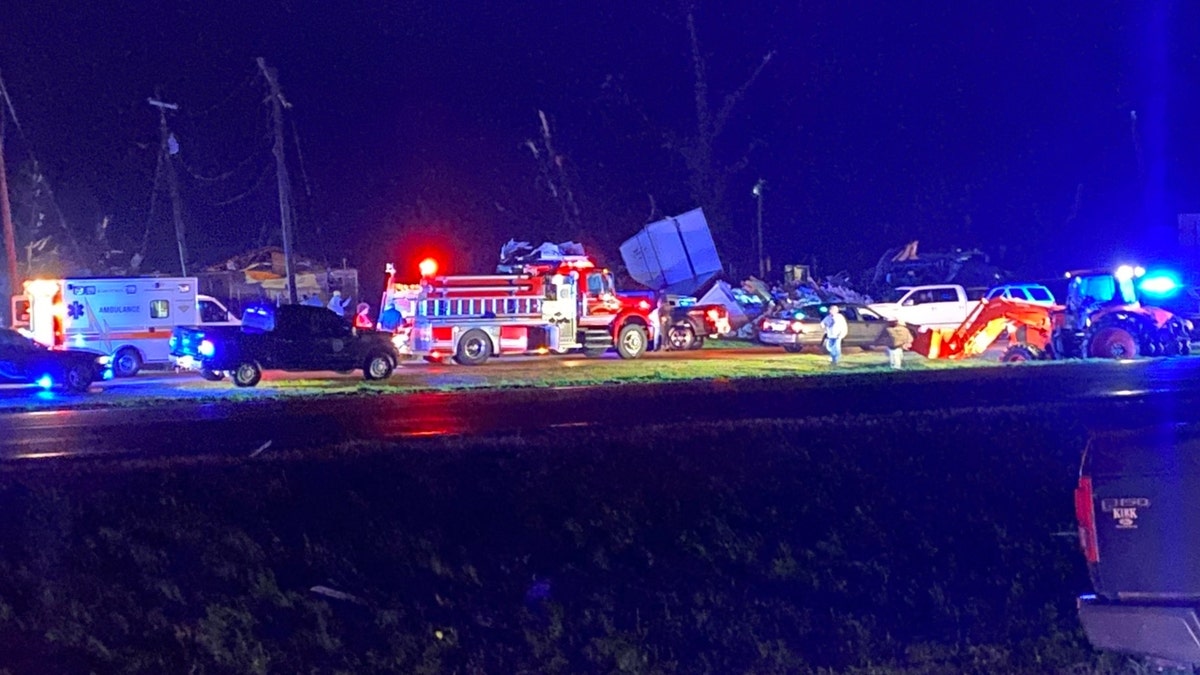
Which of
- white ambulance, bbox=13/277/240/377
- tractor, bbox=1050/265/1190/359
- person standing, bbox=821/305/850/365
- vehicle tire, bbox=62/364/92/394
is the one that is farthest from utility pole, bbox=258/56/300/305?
tractor, bbox=1050/265/1190/359

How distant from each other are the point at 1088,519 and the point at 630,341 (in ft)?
81.7

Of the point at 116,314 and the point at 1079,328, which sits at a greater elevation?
the point at 116,314

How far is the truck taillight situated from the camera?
5.93m

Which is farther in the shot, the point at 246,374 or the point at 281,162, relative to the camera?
the point at 281,162

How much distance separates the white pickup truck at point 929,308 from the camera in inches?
1350

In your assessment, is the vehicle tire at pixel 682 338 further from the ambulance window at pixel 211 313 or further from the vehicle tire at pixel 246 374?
the vehicle tire at pixel 246 374

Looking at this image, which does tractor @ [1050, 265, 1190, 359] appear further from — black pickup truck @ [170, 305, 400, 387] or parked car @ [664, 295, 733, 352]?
black pickup truck @ [170, 305, 400, 387]

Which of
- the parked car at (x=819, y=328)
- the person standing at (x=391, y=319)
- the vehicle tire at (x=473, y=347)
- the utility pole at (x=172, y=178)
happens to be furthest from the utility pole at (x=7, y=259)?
the parked car at (x=819, y=328)

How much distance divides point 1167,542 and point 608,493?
19.5ft

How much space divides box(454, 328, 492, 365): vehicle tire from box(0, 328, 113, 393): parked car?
810 cm

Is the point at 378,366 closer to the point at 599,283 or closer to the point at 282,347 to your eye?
the point at 282,347

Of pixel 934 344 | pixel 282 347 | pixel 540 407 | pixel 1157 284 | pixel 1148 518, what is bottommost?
pixel 540 407

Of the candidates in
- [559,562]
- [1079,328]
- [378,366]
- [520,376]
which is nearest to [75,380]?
[378,366]

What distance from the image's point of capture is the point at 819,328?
106 feet
